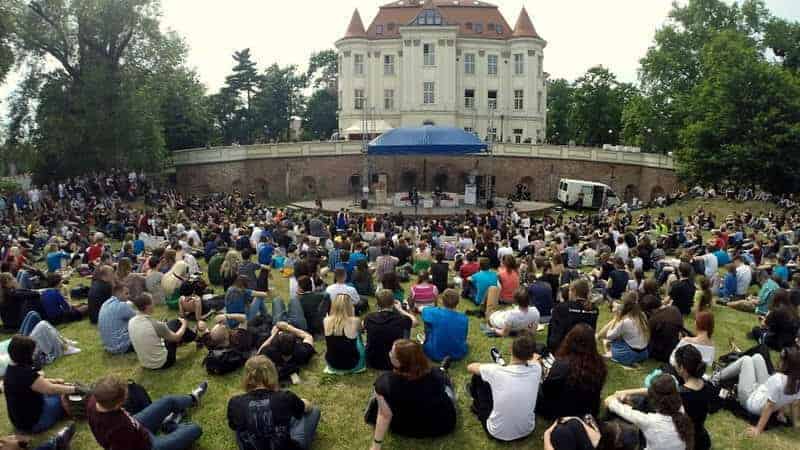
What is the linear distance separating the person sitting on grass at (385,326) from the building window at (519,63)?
148 ft

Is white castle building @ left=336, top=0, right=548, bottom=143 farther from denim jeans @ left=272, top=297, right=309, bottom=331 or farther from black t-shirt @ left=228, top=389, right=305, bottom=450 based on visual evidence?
black t-shirt @ left=228, top=389, right=305, bottom=450

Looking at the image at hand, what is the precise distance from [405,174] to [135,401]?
1442 inches

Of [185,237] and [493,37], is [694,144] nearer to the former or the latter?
[493,37]

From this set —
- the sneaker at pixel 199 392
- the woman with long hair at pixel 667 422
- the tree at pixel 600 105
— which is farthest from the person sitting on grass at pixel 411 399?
the tree at pixel 600 105

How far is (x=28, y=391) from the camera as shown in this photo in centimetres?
567

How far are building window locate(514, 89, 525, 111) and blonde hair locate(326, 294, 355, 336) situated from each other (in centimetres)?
4516

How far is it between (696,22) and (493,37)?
53.7 ft

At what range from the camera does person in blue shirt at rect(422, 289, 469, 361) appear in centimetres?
735

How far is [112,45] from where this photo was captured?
28266 millimetres

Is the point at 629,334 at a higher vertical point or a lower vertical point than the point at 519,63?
lower

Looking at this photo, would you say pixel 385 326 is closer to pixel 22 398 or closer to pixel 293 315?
pixel 293 315

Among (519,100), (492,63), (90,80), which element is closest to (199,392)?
(90,80)

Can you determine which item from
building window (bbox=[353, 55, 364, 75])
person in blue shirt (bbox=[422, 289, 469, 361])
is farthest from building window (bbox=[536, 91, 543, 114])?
person in blue shirt (bbox=[422, 289, 469, 361])

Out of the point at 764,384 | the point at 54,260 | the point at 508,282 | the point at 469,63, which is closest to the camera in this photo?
the point at 764,384
